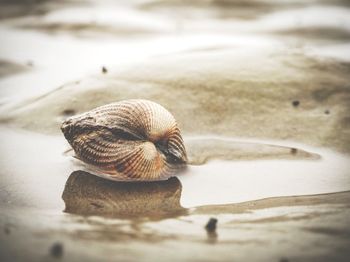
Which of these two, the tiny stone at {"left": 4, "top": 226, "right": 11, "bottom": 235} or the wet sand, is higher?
the wet sand

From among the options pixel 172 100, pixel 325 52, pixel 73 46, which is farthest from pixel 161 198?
pixel 73 46

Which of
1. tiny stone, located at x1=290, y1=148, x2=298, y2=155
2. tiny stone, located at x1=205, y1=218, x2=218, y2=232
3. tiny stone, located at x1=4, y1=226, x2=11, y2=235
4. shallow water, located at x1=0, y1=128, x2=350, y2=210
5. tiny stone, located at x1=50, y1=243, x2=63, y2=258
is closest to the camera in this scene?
tiny stone, located at x1=50, y1=243, x2=63, y2=258

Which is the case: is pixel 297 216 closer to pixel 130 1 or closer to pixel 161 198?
pixel 161 198

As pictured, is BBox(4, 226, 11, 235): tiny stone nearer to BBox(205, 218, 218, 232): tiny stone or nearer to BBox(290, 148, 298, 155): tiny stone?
BBox(205, 218, 218, 232): tiny stone

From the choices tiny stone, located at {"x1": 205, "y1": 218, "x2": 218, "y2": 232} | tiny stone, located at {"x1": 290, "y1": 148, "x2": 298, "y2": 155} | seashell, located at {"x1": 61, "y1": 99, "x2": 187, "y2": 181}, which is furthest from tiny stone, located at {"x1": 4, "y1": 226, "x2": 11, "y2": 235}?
tiny stone, located at {"x1": 290, "y1": 148, "x2": 298, "y2": 155}

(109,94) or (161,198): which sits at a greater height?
(109,94)

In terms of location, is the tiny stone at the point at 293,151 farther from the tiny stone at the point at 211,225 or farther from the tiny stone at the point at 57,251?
the tiny stone at the point at 57,251

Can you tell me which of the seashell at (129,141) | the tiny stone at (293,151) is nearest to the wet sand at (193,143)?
the tiny stone at (293,151)
